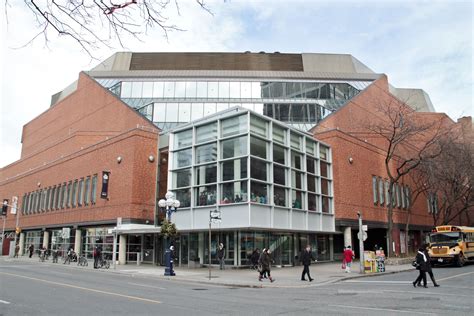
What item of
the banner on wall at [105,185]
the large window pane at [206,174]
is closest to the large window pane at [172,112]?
the banner on wall at [105,185]

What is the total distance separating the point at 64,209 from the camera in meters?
43.8

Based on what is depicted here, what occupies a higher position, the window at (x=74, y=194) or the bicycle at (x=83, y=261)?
the window at (x=74, y=194)

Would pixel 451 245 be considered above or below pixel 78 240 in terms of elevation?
below

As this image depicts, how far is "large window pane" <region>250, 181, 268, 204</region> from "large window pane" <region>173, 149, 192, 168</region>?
22.2 feet

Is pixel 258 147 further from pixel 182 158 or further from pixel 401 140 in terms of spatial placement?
pixel 401 140

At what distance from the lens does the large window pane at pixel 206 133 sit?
30.6 meters

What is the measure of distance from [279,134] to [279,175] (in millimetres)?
3265

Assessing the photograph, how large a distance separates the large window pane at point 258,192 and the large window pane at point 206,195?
10.9 feet

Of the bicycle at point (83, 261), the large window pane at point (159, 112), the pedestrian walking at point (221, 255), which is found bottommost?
the bicycle at point (83, 261)

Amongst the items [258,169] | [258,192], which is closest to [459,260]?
[258,192]

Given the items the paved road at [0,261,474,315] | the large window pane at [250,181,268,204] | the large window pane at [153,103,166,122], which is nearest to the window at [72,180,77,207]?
the large window pane at [153,103,166,122]

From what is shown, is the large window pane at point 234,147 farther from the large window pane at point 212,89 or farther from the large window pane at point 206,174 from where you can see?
the large window pane at point 212,89

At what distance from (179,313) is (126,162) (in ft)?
89.0

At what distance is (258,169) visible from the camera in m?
28.2
